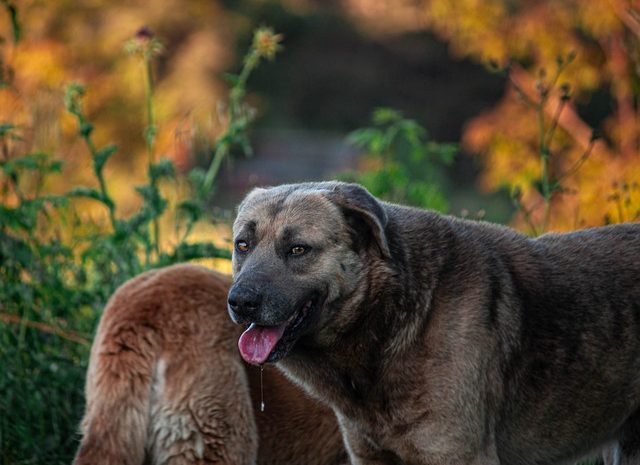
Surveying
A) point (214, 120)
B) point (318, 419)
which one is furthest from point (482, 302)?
point (214, 120)

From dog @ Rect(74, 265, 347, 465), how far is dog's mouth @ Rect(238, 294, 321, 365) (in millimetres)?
635

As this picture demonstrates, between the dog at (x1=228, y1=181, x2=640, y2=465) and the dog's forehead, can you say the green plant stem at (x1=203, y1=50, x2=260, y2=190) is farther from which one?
the dog's forehead

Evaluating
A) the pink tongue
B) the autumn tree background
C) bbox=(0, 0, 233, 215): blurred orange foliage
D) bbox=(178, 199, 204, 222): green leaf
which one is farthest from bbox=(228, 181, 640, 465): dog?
bbox=(0, 0, 233, 215): blurred orange foliage

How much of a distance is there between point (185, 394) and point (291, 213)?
98 centimetres

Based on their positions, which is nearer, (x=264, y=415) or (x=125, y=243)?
(x=264, y=415)

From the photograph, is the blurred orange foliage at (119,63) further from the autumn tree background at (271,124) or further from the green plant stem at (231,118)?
the green plant stem at (231,118)

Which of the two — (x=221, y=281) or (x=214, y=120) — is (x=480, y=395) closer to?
(x=221, y=281)

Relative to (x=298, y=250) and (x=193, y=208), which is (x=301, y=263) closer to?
(x=298, y=250)

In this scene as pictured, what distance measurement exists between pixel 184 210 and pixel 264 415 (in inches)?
76.1

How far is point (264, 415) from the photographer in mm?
5074

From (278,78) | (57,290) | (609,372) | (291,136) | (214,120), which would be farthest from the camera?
(278,78)

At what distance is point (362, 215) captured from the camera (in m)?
4.38

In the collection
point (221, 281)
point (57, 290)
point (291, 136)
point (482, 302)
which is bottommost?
point (291, 136)

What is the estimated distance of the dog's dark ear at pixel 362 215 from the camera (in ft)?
14.2
